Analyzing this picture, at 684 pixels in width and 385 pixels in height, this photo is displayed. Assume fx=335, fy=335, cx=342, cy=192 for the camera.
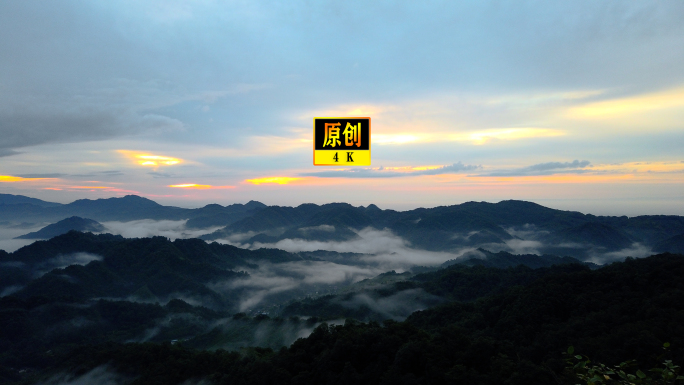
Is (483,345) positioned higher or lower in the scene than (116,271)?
higher

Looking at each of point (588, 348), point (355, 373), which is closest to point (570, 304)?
point (588, 348)

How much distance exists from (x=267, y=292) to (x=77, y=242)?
111 m

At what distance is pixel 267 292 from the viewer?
602 feet

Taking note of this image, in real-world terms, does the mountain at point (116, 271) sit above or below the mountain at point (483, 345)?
below

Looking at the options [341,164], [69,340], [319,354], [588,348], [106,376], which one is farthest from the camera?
[69,340]

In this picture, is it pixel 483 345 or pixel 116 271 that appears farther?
pixel 116 271

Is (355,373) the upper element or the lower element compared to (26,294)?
upper

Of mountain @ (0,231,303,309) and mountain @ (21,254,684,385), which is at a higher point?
mountain @ (21,254,684,385)

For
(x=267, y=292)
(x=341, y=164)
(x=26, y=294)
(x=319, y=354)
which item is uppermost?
(x=341, y=164)

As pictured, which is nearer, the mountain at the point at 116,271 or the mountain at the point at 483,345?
the mountain at the point at 483,345

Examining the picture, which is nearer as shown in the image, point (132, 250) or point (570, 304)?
point (570, 304)

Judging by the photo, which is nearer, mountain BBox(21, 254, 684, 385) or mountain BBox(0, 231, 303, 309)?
mountain BBox(21, 254, 684, 385)

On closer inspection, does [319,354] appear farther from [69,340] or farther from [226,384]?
[69,340]

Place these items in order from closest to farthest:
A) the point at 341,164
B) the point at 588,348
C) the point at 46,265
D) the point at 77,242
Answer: the point at 341,164, the point at 588,348, the point at 46,265, the point at 77,242
